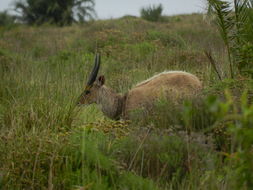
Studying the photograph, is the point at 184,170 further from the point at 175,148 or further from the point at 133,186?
the point at 133,186

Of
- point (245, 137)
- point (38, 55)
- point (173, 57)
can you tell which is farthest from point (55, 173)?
point (38, 55)

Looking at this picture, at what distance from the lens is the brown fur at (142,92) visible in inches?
243

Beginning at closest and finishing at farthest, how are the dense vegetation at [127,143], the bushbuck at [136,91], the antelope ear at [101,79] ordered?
the dense vegetation at [127,143], the bushbuck at [136,91], the antelope ear at [101,79]

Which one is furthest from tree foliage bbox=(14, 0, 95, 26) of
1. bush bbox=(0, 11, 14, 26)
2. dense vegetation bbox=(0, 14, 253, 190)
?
dense vegetation bbox=(0, 14, 253, 190)

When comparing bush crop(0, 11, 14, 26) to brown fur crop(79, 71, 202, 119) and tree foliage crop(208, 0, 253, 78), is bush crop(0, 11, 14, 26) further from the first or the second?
tree foliage crop(208, 0, 253, 78)

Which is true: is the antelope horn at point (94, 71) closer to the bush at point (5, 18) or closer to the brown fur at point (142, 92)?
the brown fur at point (142, 92)

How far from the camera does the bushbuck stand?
6.16 m

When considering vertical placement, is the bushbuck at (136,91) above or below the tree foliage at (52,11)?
below

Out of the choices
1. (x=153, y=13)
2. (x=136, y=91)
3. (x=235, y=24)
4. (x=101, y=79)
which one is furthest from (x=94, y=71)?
(x=153, y=13)

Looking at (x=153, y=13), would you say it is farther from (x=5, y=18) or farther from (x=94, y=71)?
(x=94, y=71)

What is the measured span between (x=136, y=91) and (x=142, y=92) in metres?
0.18

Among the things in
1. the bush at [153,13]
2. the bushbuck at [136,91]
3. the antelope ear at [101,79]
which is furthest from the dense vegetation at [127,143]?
the bush at [153,13]

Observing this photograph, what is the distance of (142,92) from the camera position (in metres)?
6.47

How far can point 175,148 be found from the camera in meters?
3.54
